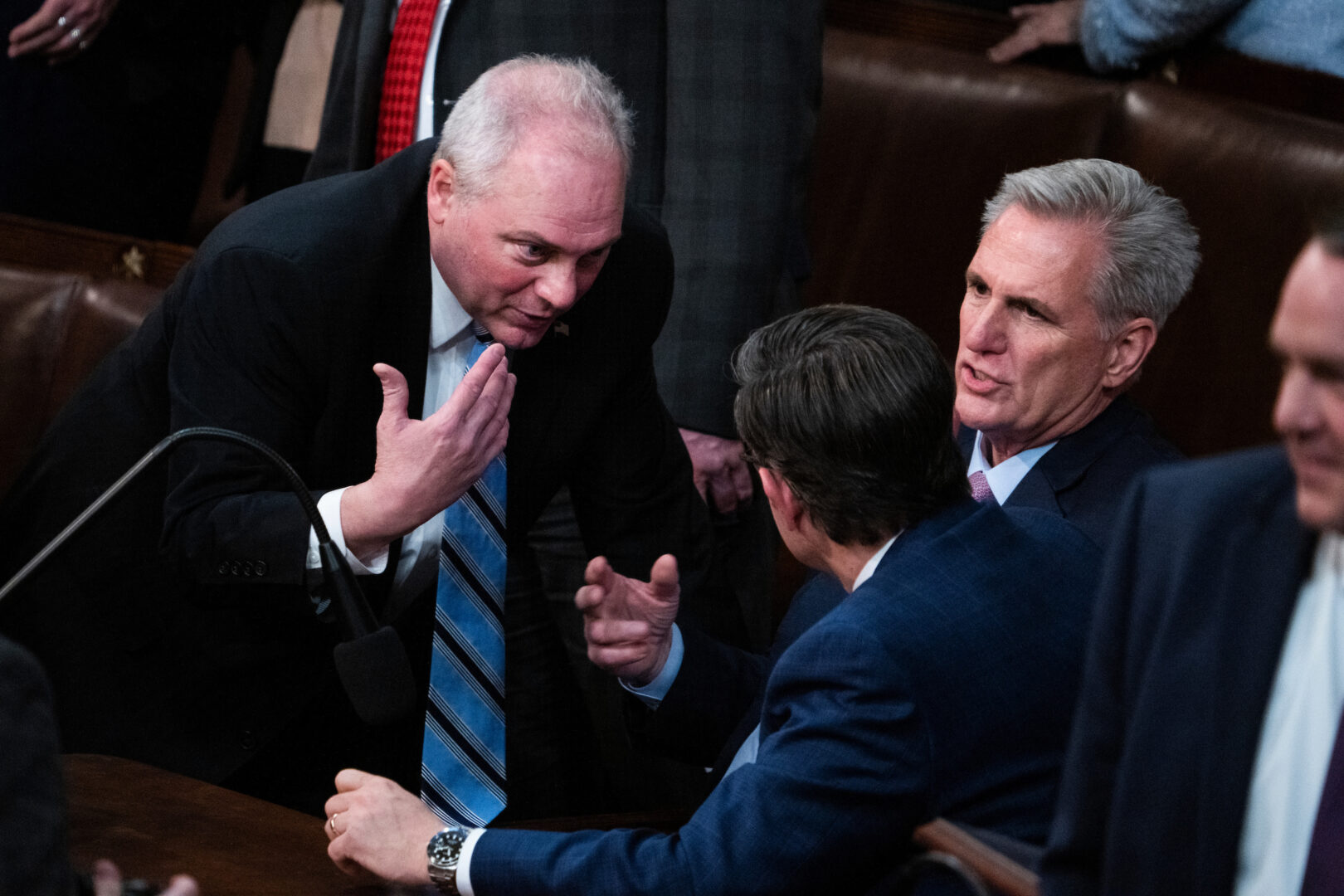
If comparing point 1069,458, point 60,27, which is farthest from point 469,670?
point 60,27

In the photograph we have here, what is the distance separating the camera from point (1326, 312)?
1.01 meters

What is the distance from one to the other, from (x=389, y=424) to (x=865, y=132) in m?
1.73

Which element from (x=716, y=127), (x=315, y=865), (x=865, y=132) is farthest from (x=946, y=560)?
(x=865, y=132)

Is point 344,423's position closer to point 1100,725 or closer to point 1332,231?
point 1100,725

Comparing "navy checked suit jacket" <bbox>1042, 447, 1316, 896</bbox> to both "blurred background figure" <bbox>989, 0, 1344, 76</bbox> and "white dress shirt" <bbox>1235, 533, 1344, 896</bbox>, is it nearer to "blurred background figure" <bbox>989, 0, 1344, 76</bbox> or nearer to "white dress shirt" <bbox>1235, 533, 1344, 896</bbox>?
"white dress shirt" <bbox>1235, 533, 1344, 896</bbox>

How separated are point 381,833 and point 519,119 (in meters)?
0.87

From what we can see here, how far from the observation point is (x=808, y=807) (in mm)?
1397

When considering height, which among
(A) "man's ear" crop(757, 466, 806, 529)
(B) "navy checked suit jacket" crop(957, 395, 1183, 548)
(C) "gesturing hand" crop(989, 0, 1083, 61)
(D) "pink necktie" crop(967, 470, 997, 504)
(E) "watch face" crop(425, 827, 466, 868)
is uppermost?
(C) "gesturing hand" crop(989, 0, 1083, 61)

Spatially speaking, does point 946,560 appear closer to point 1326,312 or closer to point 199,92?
point 1326,312

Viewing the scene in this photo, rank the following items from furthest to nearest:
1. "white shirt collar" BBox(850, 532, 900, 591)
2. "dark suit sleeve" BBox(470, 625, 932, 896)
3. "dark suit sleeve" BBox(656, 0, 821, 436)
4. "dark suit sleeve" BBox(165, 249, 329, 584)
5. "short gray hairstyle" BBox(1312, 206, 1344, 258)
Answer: "dark suit sleeve" BBox(656, 0, 821, 436) < "dark suit sleeve" BBox(165, 249, 329, 584) < "white shirt collar" BBox(850, 532, 900, 591) < "dark suit sleeve" BBox(470, 625, 932, 896) < "short gray hairstyle" BBox(1312, 206, 1344, 258)

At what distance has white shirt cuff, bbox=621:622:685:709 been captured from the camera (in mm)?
1979

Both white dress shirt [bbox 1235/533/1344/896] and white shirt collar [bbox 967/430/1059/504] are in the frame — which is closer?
white dress shirt [bbox 1235/533/1344/896]

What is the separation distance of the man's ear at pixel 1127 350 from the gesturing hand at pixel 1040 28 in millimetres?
1137

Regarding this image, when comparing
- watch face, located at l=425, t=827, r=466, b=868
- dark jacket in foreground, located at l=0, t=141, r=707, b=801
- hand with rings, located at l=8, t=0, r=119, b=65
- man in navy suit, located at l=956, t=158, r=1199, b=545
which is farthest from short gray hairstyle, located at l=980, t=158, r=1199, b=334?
hand with rings, located at l=8, t=0, r=119, b=65
